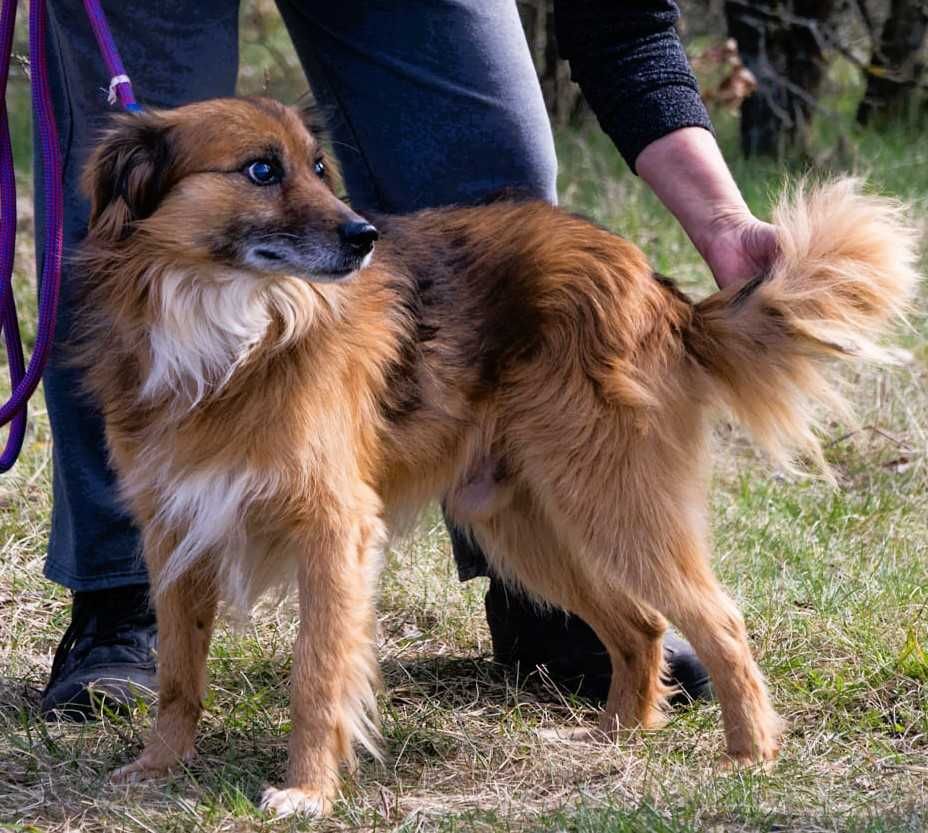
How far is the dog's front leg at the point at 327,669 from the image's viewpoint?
2.79 m

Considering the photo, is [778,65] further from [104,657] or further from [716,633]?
[104,657]

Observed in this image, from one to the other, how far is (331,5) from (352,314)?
79 cm

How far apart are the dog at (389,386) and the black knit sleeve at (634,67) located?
0.27 metres

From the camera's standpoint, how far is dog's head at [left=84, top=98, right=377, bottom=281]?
9.17ft

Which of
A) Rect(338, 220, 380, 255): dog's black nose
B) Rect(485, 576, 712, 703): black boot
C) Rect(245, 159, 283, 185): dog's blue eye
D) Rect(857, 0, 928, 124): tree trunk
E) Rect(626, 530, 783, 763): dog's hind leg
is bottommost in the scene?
Rect(485, 576, 712, 703): black boot

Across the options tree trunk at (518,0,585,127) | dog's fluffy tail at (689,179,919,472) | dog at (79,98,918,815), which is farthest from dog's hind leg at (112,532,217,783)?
tree trunk at (518,0,585,127)

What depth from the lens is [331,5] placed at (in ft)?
10.7

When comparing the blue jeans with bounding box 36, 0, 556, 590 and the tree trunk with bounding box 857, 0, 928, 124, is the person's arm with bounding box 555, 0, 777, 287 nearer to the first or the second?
the blue jeans with bounding box 36, 0, 556, 590

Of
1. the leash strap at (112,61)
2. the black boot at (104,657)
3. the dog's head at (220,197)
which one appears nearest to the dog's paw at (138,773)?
the black boot at (104,657)

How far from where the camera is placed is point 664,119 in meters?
3.28

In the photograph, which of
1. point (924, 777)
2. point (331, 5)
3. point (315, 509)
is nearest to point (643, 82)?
point (331, 5)

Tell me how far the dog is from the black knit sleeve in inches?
10.7

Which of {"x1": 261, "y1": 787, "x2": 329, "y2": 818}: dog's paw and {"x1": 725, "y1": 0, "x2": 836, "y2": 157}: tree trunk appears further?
{"x1": 725, "y1": 0, "x2": 836, "y2": 157}: tree trunk

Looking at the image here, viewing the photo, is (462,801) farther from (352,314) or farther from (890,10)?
(890,10)
